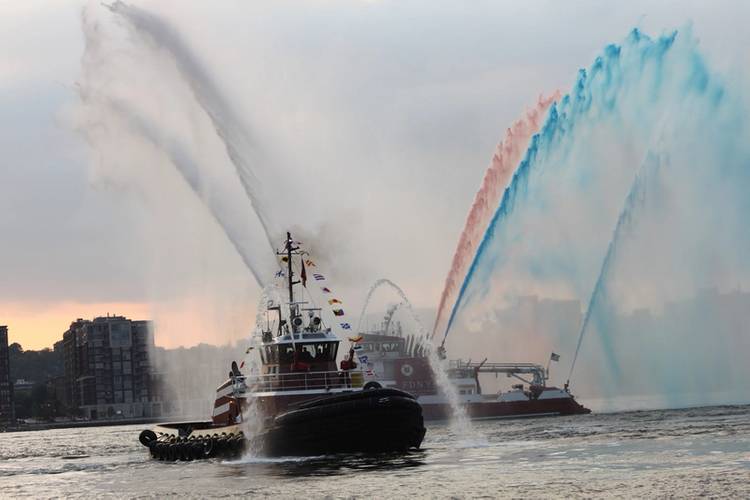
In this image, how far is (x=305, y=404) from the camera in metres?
50.7

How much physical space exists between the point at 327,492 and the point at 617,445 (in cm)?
1790

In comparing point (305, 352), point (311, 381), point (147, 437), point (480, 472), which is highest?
point (305, 352)

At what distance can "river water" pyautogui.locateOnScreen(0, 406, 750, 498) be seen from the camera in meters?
38.5

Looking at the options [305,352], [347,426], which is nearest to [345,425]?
[347,426]

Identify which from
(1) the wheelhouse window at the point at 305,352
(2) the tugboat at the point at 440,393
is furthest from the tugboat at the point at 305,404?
(2) the tugboat at the point at 440,393

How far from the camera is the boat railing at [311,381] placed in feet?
176

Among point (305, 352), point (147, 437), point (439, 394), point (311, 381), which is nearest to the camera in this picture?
point (311, 381)

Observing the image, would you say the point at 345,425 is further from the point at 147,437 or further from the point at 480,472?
the point at 147,437

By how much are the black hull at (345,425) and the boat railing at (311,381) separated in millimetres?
2696

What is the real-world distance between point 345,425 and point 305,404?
2.18 m

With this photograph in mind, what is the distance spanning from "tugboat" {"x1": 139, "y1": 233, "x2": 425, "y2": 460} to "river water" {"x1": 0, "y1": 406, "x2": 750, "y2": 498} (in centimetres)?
85

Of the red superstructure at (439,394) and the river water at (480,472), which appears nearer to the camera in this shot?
the river water at (480,472)

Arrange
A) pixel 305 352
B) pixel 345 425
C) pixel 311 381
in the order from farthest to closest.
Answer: pixel 305 352
pixel 311 381
pixel 345 425

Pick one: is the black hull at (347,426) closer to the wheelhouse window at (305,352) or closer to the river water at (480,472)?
the river water at (480,472)
